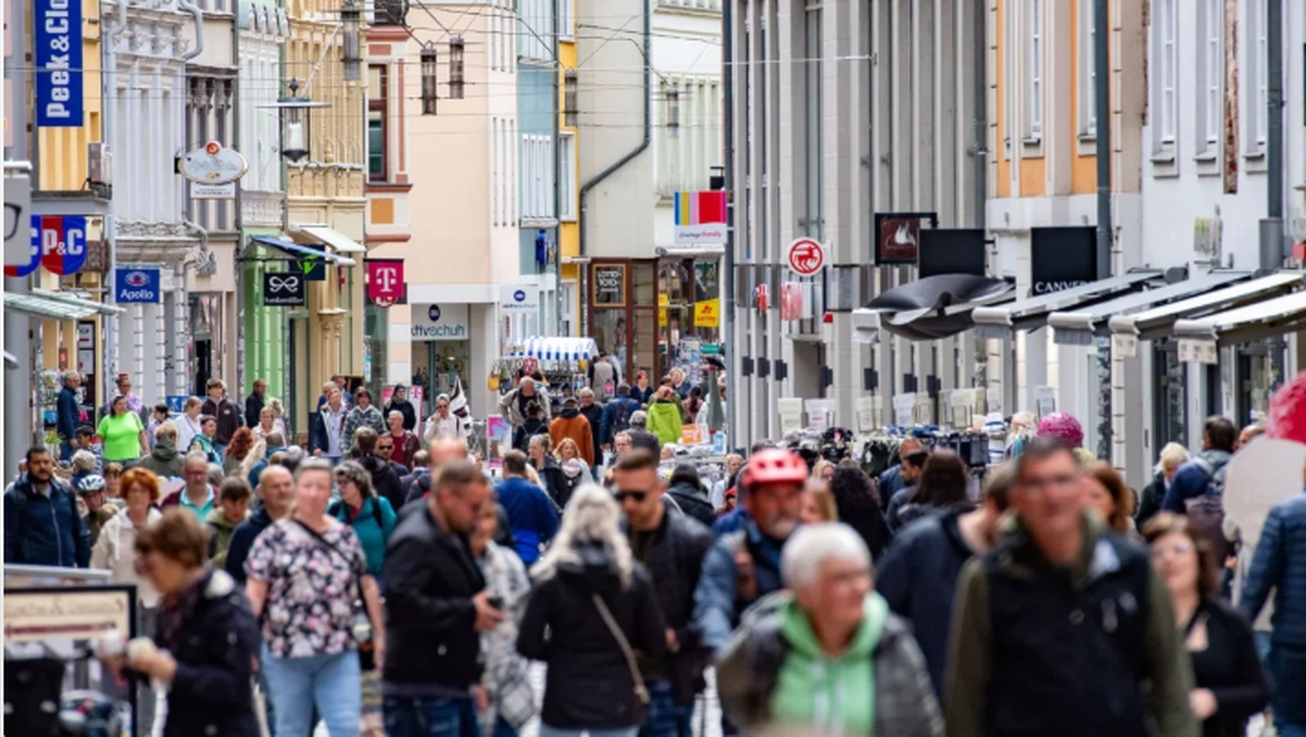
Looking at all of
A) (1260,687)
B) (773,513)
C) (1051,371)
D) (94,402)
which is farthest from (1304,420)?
(94,402)

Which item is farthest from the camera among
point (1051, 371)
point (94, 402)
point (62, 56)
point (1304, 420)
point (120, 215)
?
point (120, 215)

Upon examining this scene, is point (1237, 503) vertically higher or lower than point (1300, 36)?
lower

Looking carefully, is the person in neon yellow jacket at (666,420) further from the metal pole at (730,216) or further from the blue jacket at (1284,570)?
the blue jacket at (1284,570)

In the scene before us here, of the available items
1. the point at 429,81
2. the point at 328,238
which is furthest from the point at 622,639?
the point at 429,81

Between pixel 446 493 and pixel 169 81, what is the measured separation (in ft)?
161

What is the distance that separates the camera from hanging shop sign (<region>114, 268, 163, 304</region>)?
166 ft

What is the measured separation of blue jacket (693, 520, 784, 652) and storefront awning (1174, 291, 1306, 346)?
35.4ft

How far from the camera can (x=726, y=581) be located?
13188 mm

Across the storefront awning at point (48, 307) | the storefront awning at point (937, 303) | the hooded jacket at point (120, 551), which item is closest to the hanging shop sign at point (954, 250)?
the storefront awning at point (937, 303)

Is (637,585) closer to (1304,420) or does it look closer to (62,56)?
(1304,420)

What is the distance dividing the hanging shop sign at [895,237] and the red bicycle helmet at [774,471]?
94.0ft

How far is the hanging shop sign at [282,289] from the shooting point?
65750mm

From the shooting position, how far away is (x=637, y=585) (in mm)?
13266

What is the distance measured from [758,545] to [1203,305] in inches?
532
